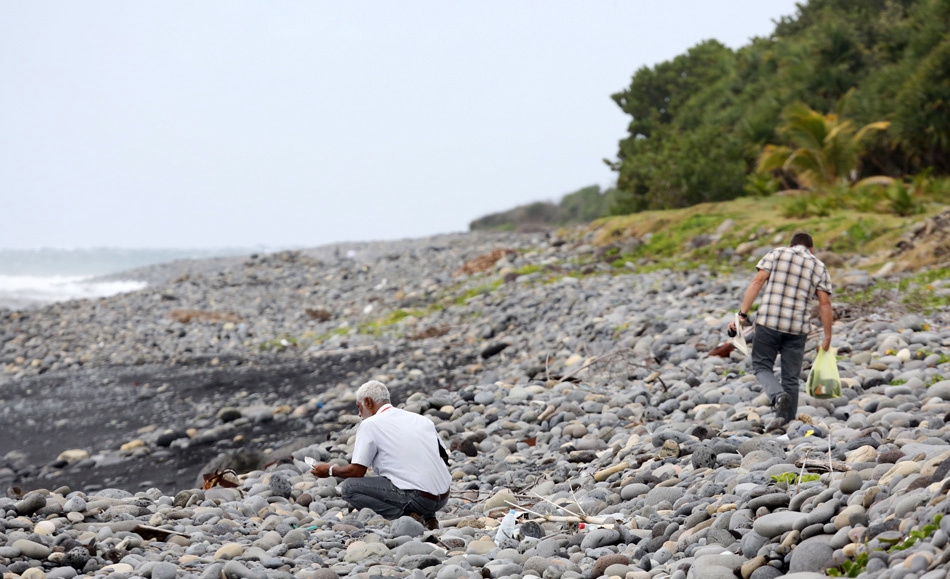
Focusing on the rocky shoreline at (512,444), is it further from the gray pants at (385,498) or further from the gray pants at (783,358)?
the gray pants at (783,358)

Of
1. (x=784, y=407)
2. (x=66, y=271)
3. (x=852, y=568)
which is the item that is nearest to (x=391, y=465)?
(x=852, y=568)

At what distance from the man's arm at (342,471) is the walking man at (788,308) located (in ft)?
11.0

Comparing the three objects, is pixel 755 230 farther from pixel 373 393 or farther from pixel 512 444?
pixel 373 393

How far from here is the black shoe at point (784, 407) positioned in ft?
21.9

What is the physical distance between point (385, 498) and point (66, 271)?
68.0 metres

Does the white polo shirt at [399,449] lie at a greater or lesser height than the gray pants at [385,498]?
greater

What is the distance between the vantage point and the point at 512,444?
310 inches

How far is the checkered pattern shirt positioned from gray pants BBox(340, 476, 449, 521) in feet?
10.5

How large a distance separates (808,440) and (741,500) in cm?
157

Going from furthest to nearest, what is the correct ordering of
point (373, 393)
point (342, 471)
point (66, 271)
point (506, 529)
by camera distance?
point (66, 271) < point (373, 393) < point (342, 471) < point (506, 529)

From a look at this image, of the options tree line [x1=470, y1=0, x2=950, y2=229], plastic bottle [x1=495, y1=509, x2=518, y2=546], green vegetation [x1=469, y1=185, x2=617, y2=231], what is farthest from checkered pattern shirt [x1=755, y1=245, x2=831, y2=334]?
green vegetation [x1=469, y1=185, x2=617, y2=231]

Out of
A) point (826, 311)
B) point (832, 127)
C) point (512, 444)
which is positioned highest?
point (832, 127)

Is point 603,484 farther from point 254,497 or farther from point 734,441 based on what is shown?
point 254,497

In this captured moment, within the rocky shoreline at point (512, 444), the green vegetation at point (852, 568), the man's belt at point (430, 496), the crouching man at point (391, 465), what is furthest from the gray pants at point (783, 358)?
the green vegetation at point (852, 568)
